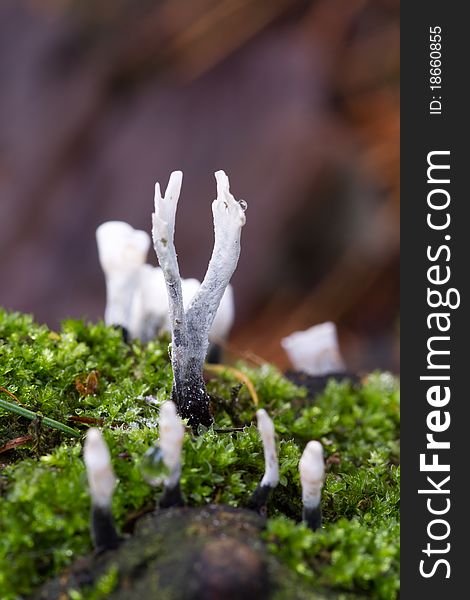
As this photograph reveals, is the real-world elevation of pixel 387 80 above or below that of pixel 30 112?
above

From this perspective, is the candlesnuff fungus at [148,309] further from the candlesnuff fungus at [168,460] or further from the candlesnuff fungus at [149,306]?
the candlesnuff fungus at [168,460]

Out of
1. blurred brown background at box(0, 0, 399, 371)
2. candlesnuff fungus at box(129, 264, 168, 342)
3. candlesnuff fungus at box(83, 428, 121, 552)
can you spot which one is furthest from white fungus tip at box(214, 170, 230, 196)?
blurred brown background at box(0, 0, 399, 371)

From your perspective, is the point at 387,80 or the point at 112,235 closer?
the point at 112,235

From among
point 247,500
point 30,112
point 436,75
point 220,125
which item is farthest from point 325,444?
point 30,112

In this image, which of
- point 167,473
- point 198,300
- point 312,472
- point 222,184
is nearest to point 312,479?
point 312,472

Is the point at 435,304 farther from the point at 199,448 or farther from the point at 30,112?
the point at 30,112

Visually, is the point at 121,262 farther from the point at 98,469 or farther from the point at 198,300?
the point at 98,469
